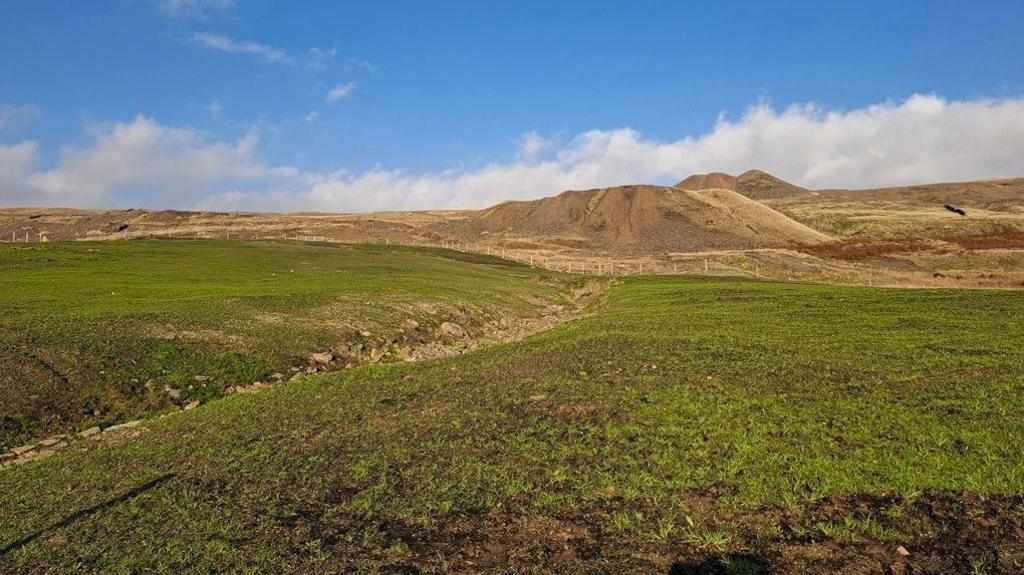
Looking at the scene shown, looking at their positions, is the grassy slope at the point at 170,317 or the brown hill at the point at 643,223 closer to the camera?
the grassy slope at the point at 170,317

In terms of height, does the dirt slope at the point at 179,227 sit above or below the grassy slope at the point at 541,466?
above

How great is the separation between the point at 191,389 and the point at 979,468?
25344 millimetres

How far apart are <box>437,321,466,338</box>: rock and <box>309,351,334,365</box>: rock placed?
996 centimetres

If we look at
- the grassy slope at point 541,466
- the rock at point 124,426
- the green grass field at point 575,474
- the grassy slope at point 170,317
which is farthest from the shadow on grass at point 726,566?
A: the grassy slope at point 170,317

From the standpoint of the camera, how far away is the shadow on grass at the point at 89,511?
11195mm

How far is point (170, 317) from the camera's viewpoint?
106ft

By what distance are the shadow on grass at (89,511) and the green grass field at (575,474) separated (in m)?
0.06

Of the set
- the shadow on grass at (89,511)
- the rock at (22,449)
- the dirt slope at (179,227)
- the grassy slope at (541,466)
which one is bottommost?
the rock at (22,449)

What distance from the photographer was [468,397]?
2006cm

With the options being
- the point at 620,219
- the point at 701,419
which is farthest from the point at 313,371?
the point at 620,219

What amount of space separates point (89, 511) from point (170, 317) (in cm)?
2207

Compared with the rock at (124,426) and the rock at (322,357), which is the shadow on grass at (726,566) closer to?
the rock at (124,426)

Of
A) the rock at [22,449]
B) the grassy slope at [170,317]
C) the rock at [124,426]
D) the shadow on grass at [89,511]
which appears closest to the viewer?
the shadow on grass at [89,511]

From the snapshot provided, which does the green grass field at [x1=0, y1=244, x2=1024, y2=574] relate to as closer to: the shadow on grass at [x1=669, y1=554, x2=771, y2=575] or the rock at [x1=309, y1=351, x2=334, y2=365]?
the shadow on grass at [x1=669, y1=554, x2=771, y2=575]
